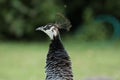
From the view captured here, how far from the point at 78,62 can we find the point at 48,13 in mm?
3055

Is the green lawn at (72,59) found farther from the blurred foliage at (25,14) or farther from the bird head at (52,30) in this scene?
the bird head at (52,30)

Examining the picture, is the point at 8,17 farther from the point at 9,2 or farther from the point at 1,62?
the point at 1,62

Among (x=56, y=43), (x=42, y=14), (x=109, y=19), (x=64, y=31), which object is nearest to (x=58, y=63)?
(x=56, y=43)

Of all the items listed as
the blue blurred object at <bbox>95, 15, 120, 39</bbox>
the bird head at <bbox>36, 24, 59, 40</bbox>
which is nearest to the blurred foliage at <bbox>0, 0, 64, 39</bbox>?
the blue blurred object at <bbox>95, 15, 120, 39</bbox>

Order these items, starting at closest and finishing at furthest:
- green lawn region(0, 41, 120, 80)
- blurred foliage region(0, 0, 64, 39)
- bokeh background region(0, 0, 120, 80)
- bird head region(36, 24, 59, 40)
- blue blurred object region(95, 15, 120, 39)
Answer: bird head region(36, 24, 59, 40) → green lawn region(0, 41, 120, 80) → bokeh background region(0, 0, 120, 80) → blue blurred object region(95, 15, 120, 39) → blurred foliage region(0, 0, 64, 39)

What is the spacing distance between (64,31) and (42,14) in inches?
33.7

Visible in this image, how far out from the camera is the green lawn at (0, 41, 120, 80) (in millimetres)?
10195

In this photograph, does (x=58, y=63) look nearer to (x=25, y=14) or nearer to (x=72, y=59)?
(x=72, y=59)

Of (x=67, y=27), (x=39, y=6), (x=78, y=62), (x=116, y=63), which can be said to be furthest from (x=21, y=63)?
(x=67, y=27)

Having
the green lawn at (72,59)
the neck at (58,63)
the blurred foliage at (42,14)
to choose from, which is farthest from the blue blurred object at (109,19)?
the neck at (58,63)

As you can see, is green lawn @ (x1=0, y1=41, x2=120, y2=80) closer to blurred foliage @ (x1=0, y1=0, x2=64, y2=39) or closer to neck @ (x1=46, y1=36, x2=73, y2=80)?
blurred foliage @ (x1=0, y1=0, x2=64, y2=39)

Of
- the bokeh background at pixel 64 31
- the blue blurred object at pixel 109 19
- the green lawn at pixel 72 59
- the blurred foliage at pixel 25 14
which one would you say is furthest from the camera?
the blurred foliage at pixel 25 14

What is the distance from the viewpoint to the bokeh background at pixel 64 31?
12.6 meters

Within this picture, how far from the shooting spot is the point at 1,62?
1169cm
